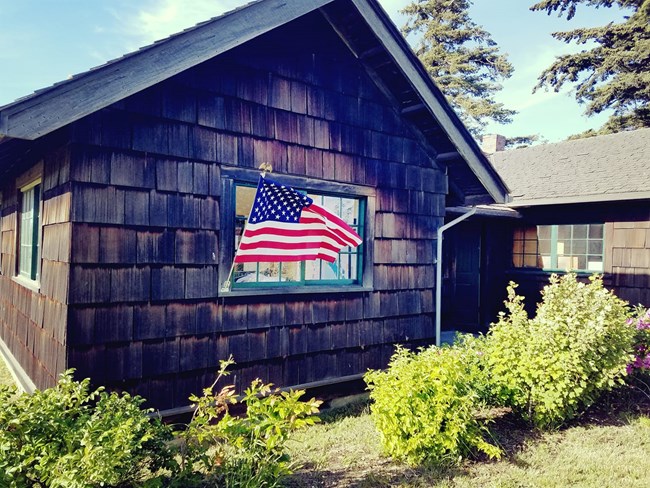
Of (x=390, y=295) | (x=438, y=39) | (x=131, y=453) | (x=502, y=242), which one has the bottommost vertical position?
(x=131, y=453)

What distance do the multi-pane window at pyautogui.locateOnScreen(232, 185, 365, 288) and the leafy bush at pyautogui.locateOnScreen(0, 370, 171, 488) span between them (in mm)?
2089

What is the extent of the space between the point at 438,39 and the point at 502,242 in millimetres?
22893

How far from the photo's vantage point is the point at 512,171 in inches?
495

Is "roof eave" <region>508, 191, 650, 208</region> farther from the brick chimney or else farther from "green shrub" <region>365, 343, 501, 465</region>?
the brick chimney

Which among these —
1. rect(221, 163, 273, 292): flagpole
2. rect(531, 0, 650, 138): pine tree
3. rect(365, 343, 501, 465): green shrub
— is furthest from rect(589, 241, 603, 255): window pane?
rect(531, 0, 650, 138): pine tree

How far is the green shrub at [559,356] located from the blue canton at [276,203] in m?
2.58

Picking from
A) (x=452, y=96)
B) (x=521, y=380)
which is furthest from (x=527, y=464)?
(x=452, y=96)

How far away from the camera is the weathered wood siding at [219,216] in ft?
13.3

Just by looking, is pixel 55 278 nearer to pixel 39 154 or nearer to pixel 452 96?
pixel 39 154

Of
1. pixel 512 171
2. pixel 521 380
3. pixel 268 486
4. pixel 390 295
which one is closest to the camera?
pixel 268 486

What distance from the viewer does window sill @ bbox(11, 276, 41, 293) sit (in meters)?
5.03

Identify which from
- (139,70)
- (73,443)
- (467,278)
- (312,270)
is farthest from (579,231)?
(73,443)

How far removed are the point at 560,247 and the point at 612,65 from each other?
14.3m

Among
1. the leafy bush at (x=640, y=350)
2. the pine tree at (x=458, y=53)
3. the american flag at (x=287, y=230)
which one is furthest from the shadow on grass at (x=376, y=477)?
the pine tree at (x=458, y=53)
